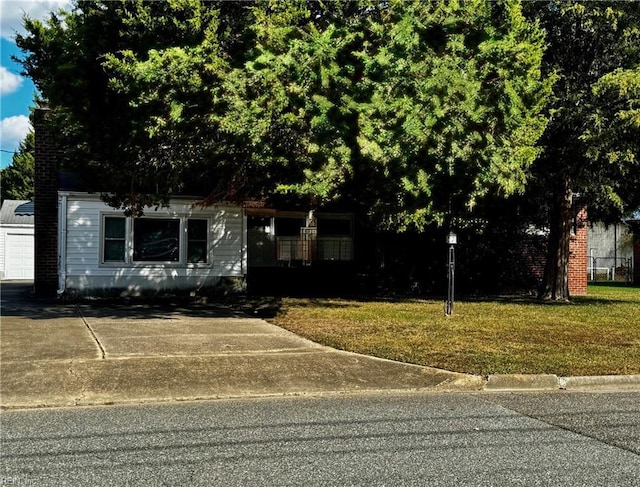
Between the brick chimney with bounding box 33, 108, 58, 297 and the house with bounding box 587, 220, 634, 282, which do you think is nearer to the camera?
the brick chimney with bounding box 33, 108, 58, 297

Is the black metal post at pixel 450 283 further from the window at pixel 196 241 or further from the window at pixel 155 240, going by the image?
the window at pixel 196 241

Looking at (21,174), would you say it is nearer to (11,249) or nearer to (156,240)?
(11,249)

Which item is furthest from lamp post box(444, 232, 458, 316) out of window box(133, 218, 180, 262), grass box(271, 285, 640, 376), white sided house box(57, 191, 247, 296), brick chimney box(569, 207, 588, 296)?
brick chimney box(569, 207, 588, 296)

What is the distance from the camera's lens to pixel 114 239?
18.2 metres

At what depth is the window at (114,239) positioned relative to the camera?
18.1 metres

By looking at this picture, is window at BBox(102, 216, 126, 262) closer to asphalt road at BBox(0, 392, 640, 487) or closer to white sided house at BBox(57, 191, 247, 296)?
white sided house at BBox(57, 191, 247, 296)

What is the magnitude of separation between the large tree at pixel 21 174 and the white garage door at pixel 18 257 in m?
17.1

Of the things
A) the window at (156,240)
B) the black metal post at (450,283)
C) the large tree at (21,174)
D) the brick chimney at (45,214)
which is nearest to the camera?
the black metal post at (450,283)

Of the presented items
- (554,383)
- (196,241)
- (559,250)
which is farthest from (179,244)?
(554,383)

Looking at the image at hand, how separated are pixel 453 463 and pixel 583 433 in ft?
5.63

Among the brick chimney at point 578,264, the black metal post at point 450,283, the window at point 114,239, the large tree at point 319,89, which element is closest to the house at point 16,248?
the window at point 114,239

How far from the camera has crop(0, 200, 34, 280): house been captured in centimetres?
2902

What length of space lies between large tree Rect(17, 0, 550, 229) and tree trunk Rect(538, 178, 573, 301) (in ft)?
23.1

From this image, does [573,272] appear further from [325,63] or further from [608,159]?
[325,63]
